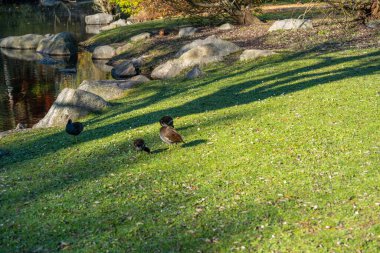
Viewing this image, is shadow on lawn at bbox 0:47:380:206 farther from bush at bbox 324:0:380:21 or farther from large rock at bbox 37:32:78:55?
large rock at bbox 37:32:78:55

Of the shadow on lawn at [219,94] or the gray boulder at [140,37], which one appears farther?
the gray boulder at [140,37]

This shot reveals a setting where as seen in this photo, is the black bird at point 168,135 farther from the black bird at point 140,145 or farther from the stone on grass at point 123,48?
the stone on grass at point 123,48

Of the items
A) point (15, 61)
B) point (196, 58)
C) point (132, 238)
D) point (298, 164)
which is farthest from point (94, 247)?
point (15, 61)

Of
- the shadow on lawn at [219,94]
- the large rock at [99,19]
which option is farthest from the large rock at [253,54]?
the large rock at [99,19]

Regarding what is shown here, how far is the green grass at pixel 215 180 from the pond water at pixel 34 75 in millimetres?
7956

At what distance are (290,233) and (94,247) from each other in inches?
98.5

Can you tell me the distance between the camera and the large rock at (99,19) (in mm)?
62344

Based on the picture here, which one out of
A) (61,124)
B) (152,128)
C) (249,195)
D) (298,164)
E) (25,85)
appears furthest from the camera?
(25,85)

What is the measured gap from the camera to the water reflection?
2419 cm

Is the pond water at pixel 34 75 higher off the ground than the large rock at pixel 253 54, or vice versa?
the large rock at pixel 253 54

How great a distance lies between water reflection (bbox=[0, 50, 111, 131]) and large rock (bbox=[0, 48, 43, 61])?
0.14 metres

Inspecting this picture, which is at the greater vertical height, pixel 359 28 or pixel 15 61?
pixel 359 28

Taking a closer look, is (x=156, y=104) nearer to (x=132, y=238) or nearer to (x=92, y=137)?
(x=92, y=137)

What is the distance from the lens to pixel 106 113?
63.5 feet
